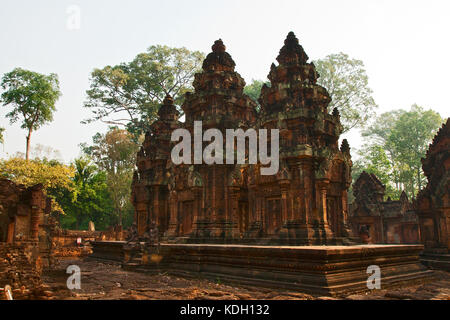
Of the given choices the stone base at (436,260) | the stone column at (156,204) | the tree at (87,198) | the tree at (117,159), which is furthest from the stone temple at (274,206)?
the tree at (87,198)

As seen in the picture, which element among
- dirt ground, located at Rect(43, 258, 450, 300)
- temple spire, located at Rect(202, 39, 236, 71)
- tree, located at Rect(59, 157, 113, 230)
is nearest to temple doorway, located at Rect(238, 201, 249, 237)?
dirt ground, located at Rect(43, 258, 450, 300)

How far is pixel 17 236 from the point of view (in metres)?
10.1

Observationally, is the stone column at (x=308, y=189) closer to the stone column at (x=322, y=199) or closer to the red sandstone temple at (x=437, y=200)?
the stone column at (x=322, y=199)

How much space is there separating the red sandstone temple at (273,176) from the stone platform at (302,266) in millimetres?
1986

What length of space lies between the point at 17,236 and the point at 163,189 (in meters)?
7.79

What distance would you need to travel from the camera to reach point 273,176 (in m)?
11.4

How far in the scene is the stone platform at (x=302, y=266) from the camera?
6.83 metres

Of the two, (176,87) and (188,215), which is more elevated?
(176,87)

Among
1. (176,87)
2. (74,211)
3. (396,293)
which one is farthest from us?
(74,211)

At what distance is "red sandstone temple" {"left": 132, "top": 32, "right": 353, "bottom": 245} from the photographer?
10625 mm

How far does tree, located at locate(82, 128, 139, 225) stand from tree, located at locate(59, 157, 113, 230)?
5.24 ft

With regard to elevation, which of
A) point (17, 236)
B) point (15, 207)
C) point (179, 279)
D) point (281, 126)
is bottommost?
point (179, 279)
